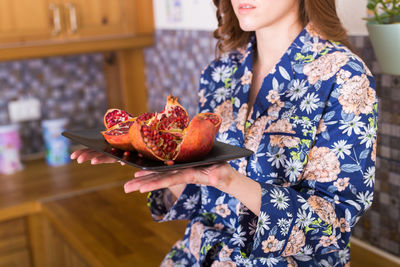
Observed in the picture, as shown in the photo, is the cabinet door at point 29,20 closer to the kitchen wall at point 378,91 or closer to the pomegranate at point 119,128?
the kitchen wall at point 378,91

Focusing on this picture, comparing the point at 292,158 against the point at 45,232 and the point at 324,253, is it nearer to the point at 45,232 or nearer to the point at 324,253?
the point at 324,253

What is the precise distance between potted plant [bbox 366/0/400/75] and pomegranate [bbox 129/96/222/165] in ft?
1.64

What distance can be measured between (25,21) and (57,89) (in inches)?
20.4

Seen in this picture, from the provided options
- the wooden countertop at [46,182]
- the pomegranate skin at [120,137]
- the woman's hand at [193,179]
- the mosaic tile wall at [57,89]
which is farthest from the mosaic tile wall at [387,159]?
the mosaic tile wall at [57,89]

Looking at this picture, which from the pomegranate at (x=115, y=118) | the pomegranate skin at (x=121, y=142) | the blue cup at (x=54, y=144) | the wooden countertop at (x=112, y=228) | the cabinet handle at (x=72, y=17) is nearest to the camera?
the pomegranate skin at (x=121, y=142)

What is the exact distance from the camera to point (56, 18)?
7.60 ft

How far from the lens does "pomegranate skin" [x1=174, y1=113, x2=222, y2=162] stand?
2.85ft

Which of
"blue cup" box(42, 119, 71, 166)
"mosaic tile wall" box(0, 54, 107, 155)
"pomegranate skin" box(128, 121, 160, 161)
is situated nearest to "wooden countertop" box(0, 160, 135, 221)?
"blue cup" box(42, 119, 71, 166)

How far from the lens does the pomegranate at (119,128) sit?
0.97m

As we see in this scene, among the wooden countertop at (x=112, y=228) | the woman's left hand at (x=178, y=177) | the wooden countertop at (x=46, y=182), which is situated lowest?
the wooden countertop at (x=112, y=228)

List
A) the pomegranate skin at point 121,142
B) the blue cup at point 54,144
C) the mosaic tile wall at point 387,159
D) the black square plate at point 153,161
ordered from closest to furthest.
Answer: the black square plate at point 153,161, the pomegranate skin at point 121,142, the mosaic tile wall at point 387,159, the blue cup at point 54,144

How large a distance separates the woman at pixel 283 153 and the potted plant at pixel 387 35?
87 millimetres

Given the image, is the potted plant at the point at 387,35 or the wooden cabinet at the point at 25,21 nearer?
the potted plant at the point at 387,35

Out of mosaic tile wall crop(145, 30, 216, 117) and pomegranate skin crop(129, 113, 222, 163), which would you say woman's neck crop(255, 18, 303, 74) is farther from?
mosaic tile wall crop(145, 30, 216, 117)
